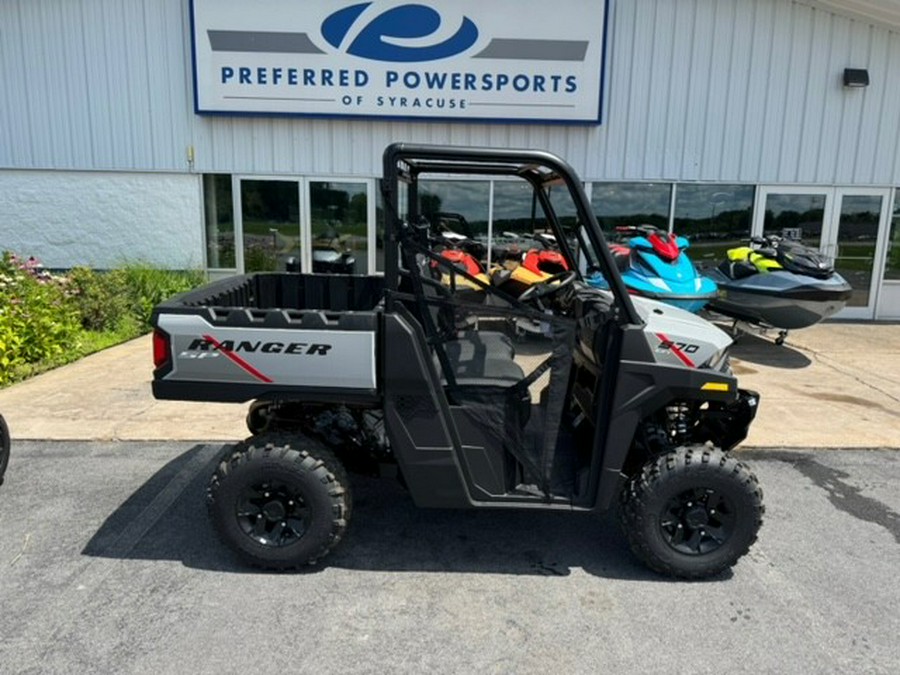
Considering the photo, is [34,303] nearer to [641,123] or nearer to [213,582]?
[213,582]

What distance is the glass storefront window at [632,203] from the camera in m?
10.2

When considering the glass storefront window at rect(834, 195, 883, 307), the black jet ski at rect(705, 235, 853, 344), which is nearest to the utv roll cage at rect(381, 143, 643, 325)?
the black jet ski at rect(705, 235, 853, 344)

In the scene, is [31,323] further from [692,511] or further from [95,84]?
[692,511]

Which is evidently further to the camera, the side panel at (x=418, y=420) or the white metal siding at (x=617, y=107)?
the white metal siding at (x=617, y=107)

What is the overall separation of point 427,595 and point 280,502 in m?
0.84

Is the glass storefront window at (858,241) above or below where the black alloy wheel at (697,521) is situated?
above

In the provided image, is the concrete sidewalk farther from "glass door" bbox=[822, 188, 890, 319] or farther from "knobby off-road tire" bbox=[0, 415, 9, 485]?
"glass door" bbox=[822, 188, 890, 319]

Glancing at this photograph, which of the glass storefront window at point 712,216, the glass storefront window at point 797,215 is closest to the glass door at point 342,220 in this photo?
the glass storefront window at point 712,216

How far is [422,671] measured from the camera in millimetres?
2477

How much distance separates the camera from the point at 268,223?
33.9 feet

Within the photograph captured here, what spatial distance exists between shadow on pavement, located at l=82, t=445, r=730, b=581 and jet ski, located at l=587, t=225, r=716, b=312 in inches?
159

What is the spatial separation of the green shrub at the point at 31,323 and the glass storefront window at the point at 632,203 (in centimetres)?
767

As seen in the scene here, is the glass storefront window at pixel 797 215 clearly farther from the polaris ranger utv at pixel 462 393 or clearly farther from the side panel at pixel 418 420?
the side panel at pixel 418 420

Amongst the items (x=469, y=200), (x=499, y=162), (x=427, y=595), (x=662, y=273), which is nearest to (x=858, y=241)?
(x=662, y=273)
